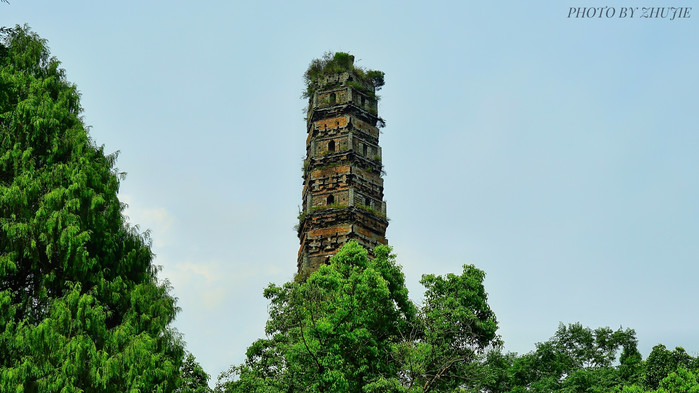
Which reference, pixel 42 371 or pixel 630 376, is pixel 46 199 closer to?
pixel 42 371

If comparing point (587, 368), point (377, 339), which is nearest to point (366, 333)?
point (377, 339)

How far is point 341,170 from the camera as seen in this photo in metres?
33.7

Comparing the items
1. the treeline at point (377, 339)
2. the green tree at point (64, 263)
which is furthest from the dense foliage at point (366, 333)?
the green tree at point (64, 263)

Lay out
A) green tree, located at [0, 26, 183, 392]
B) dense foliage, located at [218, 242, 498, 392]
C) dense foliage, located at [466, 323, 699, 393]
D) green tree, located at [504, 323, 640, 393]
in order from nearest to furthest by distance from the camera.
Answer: green tree, located at [0, 26, 183, 392], dense foliage, located at [218, 242, 498, 392], dense foliage, located at [466, 323, 699, 393], green tree, located at [504, 323, 640, 393]

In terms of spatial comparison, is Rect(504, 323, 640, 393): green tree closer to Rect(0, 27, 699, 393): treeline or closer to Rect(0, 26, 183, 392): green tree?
Rect(0, 27, 699, 393): treeline

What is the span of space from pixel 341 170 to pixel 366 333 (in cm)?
1560

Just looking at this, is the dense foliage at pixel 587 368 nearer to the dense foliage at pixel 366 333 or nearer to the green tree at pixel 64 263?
the dense foliage at pixel 366 333

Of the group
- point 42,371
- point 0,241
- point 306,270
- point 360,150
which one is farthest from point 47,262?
point 360,150

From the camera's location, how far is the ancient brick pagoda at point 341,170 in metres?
32.0

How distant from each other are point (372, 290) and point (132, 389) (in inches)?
248

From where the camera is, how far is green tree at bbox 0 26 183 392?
1541 cm

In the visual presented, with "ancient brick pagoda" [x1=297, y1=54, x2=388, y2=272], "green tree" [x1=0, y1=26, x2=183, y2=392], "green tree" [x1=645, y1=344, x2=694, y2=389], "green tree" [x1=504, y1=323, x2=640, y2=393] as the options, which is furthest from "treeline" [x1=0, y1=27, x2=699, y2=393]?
"ancient brick pagoda" [x1=297, y1=54, x2=388, y2=272]

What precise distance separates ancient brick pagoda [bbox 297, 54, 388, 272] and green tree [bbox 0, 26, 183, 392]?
13.8m

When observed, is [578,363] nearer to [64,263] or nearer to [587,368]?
[587,368]
